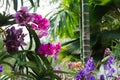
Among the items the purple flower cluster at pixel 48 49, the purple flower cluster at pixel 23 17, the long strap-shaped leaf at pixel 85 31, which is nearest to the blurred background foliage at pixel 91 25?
the long strap-shaped leaf at pixel 85 31

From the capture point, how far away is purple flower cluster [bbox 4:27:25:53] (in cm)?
133

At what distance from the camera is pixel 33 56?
1.34 m

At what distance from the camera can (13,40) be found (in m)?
1.34

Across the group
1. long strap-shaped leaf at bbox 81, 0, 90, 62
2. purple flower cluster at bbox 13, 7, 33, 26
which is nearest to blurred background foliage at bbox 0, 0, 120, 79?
long strap-shaped leaf at bbox 81, 0, 90, 62

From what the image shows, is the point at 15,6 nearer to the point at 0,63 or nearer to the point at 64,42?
the point at 0,63

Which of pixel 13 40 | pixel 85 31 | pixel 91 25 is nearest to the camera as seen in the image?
pixel 13 40

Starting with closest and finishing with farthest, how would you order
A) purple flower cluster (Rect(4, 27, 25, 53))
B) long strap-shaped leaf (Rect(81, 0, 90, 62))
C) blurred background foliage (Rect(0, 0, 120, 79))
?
purple flower cluster (Rect(4, 27, 25, 53)) → long strap-shaped leaf (Rect(81, 0, 90, 62)) → blurred background foliage (Rect(0, 0, 120, 79))

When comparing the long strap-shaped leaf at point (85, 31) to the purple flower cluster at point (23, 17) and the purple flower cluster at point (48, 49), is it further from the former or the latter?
the purple flower cluster at point (23, 17)

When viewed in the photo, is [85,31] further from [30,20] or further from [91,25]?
[91,25]

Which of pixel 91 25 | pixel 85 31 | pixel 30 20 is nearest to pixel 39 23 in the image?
pixel 30 20

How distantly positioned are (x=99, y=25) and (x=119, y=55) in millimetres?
2197

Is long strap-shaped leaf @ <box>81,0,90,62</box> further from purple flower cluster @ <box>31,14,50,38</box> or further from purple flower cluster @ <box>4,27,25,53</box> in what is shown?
purple flower cluster @ <box>4,27,25,53</box>

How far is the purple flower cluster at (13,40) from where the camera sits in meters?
1.33

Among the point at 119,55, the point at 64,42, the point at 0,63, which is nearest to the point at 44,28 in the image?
the point at 0,63
